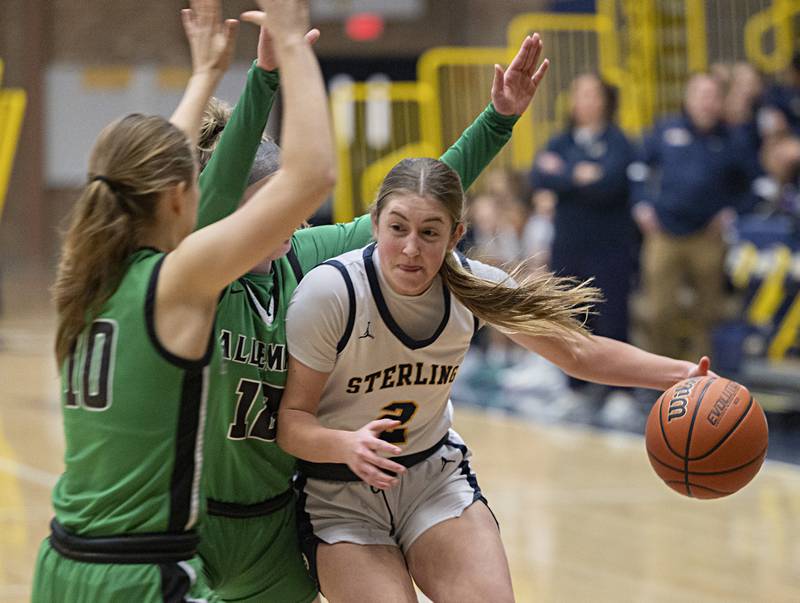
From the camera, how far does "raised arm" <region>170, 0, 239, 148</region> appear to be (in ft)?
10.0

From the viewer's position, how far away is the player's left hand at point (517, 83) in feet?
11.6

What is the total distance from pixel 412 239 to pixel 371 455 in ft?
1.88

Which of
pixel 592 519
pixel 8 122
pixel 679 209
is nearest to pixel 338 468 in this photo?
pixel 592 519

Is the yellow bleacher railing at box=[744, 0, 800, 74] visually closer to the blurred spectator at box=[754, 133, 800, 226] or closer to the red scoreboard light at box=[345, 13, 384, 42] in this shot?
the blurred spectator at box=[754, 133, 800, 226]

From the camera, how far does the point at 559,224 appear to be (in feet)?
30.6

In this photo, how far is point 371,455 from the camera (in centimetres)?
283

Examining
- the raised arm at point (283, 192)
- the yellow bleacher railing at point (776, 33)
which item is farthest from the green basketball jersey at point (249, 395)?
the yellow bleacher railing at point (776, 33)

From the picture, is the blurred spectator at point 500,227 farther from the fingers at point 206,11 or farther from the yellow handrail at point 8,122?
the fingers at point 206,11

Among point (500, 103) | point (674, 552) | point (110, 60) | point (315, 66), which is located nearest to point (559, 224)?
point (674, 552)

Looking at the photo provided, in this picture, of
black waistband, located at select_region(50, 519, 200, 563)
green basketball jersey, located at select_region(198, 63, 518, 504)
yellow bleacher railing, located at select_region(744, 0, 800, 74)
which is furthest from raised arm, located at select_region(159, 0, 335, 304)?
yellow bleacher railing, located at select_region(744, 0, 800, 74)

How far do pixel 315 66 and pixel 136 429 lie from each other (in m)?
0.75

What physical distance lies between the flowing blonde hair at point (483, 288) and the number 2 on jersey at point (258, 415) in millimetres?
483

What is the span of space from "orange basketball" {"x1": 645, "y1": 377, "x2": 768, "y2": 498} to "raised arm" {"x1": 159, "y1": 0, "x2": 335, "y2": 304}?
1.36m

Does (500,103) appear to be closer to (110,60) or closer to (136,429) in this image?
(136,429)
